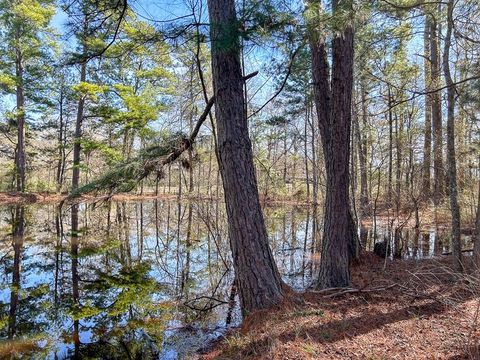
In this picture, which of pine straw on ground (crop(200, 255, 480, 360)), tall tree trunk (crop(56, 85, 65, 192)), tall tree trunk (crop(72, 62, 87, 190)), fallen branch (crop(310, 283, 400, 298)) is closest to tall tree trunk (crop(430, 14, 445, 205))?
fallen branch (crop(310, 283, 400, 298))

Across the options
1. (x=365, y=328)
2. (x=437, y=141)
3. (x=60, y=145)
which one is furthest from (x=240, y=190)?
(x=60, y=145)

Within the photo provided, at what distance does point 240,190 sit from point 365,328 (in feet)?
5.70

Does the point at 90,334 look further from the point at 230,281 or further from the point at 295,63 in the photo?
the point at 295,63

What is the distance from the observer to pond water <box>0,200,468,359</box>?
11.8 ft

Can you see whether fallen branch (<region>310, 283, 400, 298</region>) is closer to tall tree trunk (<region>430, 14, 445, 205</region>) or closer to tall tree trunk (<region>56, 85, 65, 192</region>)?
tall tree trunk (<region>430, 14, 445, 205</region>)

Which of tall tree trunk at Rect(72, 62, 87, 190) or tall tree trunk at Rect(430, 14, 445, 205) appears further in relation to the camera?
tall tree trunk at Rect(72, 62, 87, 190)

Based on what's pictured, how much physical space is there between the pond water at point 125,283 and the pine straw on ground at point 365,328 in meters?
0.88

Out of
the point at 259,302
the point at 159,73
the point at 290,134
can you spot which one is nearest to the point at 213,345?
the point at 259,302

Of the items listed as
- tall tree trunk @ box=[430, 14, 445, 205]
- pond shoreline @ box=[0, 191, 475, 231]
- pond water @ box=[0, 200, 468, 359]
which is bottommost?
pond water @ box=[0, 200, 468, 359]

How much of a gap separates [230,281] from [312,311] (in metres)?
2.53

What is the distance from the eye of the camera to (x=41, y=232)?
9500mm

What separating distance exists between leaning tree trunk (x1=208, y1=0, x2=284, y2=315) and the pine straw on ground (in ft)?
1.00

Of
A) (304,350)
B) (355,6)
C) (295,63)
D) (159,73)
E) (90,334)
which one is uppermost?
(159,73)

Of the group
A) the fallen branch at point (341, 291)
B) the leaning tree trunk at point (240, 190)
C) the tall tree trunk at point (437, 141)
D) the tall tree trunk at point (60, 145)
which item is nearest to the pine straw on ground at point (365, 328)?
the fallen branch at point (341, 291)
